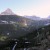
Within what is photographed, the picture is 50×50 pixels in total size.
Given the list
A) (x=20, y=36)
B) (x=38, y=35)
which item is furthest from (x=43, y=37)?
(x=20, y=36)

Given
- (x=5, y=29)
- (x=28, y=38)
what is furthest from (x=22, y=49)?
(x=5, y=29)

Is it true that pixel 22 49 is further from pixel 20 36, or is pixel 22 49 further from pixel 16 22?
pixel 16 22

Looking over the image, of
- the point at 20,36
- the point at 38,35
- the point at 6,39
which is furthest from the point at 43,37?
the point at 6,39

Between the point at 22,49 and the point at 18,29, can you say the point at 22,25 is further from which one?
the point at 22,49

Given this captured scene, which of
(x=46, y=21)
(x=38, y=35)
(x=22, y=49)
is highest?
(x=46, y=21)

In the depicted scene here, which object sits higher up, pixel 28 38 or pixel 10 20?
pixel 10 20

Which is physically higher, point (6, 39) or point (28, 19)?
point (28, 19)

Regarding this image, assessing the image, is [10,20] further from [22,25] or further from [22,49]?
[22,49]
